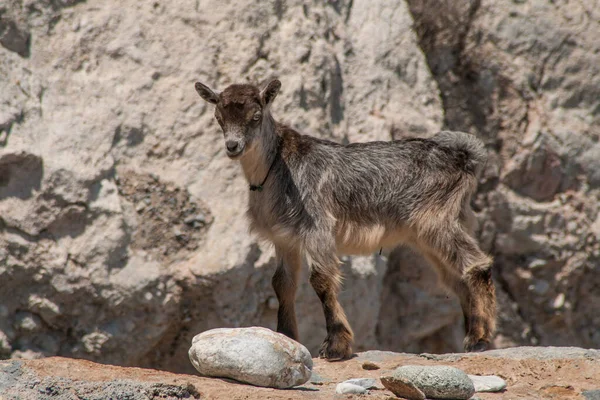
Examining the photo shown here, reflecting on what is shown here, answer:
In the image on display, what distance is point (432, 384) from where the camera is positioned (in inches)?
215

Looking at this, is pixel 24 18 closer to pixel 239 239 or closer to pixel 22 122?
pixel 22 122

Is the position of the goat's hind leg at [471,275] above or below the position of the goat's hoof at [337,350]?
above

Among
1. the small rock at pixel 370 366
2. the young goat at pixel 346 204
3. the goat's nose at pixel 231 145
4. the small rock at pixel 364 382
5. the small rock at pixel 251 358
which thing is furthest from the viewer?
the young goat at pixel 346 204

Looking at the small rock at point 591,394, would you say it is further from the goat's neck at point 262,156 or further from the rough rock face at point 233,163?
the rough rock face at point 233,163

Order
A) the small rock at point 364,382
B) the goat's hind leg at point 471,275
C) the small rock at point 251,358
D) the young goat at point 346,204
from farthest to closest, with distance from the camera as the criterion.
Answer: the goat's hind leg at point 471,275
the young goat at point 346,204
the small rock at point 364,382
the small rock at point 251,358

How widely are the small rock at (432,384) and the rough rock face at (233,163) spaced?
2.91 m

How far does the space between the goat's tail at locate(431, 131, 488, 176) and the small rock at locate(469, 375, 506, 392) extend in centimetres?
230

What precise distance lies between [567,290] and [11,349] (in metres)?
6.18

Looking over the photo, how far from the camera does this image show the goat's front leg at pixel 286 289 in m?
7.16

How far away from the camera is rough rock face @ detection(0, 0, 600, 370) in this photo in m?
7.80

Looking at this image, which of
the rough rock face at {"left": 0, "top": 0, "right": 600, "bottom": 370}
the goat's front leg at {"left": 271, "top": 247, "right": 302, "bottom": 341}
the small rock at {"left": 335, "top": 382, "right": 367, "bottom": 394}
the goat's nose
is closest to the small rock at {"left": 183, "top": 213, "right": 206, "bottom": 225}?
the rough rock face at {"left": 0, "top": 0, "right": 600, "bottom": 370}

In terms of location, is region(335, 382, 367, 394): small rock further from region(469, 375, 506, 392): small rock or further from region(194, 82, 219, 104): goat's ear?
region(194, 82, 219, 104): goat's ear

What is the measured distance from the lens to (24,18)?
8.34m

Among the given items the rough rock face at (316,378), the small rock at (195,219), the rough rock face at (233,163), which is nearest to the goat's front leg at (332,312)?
the rough rock face at (316,378)
